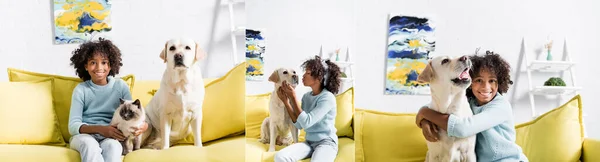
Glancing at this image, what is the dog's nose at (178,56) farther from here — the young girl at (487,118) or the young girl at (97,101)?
the young girl at (487,118)

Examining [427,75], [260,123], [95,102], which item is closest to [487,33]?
[427,75]

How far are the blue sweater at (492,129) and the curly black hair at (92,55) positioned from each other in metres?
0.89

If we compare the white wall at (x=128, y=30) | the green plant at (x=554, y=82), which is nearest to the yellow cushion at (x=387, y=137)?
the green plant at (x=554, y=82)

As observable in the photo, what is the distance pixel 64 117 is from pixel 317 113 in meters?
0.80

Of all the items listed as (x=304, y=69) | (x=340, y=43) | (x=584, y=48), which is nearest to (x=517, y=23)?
(x=584, y=48)

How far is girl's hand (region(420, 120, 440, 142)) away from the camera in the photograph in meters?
0.88

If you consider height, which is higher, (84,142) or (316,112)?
(316,112)

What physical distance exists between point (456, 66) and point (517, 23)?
24 centimetres

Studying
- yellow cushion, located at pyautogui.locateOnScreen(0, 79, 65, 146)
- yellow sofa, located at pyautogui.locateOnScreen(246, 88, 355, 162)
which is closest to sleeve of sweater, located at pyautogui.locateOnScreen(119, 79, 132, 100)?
yellow cushion, located at pyautogui.locateOnScreen(0, 79, 65, 146)

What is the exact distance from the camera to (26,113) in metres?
1.23

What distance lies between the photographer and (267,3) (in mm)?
835

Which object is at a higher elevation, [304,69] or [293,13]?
[293,13]

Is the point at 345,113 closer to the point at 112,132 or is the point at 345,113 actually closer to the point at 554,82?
the point at 554,82

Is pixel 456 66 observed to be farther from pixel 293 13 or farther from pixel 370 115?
pixel 293 13
